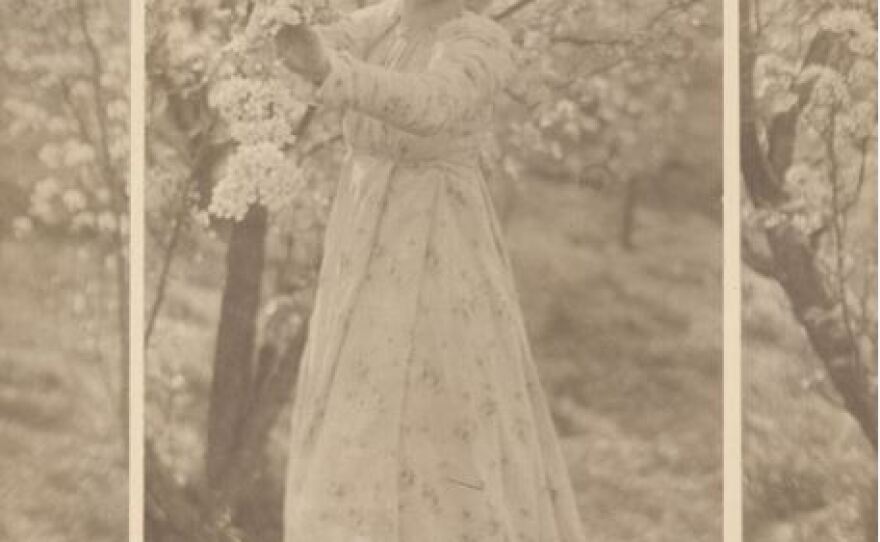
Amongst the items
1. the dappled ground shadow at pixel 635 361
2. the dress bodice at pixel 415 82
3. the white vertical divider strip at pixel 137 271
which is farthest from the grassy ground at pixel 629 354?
the white vertical divider strip at pixel 137 271

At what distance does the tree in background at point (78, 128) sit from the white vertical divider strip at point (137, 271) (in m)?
0.01

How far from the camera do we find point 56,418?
2.48 meters

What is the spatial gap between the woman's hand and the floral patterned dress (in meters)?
0.06

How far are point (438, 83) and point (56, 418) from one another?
0.80 meters

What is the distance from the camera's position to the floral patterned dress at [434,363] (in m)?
2.26

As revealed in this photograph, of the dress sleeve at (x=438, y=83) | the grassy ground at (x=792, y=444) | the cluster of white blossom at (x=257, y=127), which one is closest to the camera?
the dress sleeve at (x=438, y=83)

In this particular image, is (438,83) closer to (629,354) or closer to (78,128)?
(629,354)

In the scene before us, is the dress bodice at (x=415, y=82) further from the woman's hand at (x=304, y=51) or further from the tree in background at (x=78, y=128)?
the tree in background at (x=78, y=128)

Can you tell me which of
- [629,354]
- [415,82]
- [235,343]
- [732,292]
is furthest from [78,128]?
[732,292]

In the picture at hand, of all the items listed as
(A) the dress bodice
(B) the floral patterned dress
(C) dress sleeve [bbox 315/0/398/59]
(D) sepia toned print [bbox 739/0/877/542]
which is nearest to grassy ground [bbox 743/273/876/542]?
(D) sepia toned print [bbox 739/0/877/542]

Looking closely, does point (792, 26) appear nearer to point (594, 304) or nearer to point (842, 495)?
point (594, 304)

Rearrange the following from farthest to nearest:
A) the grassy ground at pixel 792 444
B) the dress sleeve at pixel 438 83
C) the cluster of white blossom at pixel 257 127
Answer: the cluster of white blossom at pixel 257 127, the grassy ground at pixel 792 444, the dress sleeve at pixel 438 83

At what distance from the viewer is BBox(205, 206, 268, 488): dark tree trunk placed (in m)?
2.40

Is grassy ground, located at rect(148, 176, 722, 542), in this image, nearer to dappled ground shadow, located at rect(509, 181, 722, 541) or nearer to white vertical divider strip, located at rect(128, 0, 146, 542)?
dappled ground shadow, located at rect(509, 181, 722, 541)
